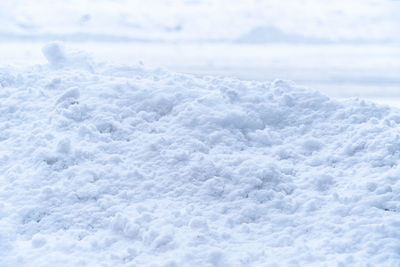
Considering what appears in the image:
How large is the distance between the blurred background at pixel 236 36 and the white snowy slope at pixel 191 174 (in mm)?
4594

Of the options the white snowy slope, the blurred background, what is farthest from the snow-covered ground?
the blurred background

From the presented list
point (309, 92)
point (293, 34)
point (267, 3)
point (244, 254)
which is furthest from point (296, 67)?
point (244, 254)

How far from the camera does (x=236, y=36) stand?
39.9 feet

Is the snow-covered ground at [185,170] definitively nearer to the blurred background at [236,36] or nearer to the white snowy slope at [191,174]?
the white snowy slope at [191,174]

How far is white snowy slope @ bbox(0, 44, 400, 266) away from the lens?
3260 mm

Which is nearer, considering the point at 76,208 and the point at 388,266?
the point at 388,266

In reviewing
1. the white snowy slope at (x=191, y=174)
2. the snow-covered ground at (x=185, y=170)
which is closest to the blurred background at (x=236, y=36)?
the snow-covered ground at (x=185, y=170)

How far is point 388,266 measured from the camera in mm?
3023

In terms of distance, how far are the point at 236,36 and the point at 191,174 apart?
8.66 meters

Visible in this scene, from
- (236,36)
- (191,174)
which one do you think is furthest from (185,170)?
(236,36)

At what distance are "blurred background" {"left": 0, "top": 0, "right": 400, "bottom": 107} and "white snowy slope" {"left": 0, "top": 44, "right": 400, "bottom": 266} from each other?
4.59 m

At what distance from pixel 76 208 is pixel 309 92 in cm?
257

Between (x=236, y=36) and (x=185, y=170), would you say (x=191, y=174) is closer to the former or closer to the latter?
(x=185, y=170)

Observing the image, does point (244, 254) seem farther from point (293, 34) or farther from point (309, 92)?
point (293, 34)
